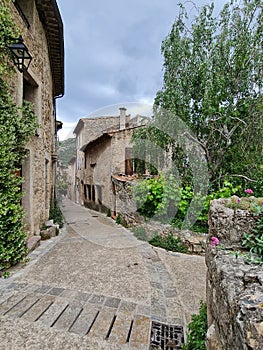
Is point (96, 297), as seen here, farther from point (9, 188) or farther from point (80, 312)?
point (9, 188)

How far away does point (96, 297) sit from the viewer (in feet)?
10.7

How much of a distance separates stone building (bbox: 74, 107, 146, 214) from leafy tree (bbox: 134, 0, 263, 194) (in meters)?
3.58

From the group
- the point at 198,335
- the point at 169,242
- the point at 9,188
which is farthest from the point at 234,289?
the point at 169,242

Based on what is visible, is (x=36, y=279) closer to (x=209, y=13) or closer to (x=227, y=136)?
(x=227, y=136)

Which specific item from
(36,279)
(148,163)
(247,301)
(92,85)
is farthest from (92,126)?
(247,301)

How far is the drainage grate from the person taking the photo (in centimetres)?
241

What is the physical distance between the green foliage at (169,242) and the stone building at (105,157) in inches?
196

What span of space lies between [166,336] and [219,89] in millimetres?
5918

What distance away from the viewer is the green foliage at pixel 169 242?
5.73m

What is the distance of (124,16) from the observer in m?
7.88

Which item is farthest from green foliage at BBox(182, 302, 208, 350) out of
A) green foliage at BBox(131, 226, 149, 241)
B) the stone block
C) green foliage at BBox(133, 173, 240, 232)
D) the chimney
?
the chimney

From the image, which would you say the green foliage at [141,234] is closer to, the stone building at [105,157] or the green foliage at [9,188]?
the green foliage at [9,188]

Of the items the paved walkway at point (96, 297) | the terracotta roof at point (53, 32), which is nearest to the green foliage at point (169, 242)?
the paved walkway at point (96, 297)

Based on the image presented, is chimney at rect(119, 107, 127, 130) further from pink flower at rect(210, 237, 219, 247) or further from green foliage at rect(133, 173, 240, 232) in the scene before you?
pink flower at rect(210, 237, 219, 247)
